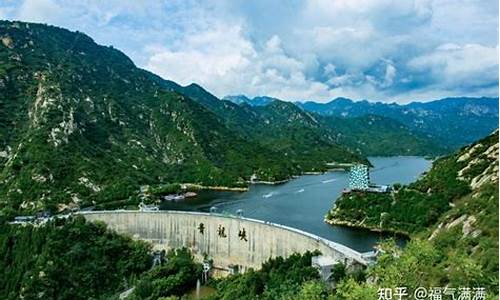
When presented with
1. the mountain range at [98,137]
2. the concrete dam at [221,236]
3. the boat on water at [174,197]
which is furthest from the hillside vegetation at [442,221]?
the mountain range at [98,137]

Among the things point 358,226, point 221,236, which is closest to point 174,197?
point 358,226

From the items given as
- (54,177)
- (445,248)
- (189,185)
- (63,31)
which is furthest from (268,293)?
(63,31)

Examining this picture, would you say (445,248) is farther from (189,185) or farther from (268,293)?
(189,185)

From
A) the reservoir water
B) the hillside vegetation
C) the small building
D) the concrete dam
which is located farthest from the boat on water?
the concrete dam

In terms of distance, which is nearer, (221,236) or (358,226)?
(221,236)

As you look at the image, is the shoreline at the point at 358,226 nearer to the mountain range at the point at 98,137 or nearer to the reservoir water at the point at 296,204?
the reservoir water at the point at 296,204

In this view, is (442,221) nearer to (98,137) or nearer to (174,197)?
(174,197)

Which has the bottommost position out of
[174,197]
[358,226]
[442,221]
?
[358,226]
